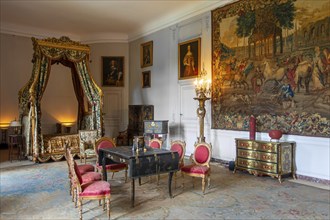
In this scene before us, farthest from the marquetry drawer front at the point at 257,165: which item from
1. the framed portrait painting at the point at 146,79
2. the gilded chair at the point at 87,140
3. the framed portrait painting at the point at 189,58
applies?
the framed portrait painting at the point at 146,79

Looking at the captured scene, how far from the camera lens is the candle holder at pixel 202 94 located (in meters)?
7.75

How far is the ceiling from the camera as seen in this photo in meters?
8.59

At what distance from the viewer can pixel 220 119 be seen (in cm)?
794

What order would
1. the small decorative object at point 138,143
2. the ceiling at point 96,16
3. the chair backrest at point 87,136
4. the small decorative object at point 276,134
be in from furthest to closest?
the ceiling at point 96,16 → the chair backrest at point 87,136 → the small decorative object at point 276,134 → the small decorative object at point 138,143

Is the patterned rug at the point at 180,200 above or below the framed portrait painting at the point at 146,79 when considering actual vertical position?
below

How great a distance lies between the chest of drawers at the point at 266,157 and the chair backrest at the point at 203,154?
153 cm

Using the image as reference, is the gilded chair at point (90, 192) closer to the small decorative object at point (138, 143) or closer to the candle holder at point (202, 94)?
the small decorative object at point (138, 143)

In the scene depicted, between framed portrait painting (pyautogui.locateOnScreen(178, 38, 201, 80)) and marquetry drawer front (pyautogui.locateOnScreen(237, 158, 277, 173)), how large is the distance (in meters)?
3.12

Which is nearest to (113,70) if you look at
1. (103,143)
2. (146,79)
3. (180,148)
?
(146,79)

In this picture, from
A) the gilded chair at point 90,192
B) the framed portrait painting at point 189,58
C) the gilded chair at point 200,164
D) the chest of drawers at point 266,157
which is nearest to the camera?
the gilded chair at point 90,192

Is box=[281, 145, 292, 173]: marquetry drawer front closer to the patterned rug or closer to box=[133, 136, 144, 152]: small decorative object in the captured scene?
the patterned rug

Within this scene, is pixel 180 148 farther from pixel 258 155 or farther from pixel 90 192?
pixel 90 192

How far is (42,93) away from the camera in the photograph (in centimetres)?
828

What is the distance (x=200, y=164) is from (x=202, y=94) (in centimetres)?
276
